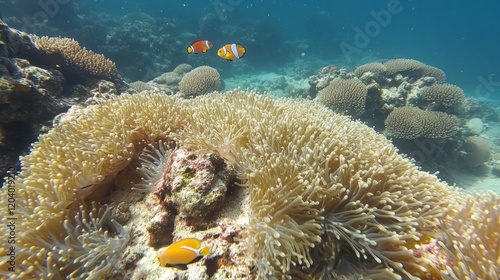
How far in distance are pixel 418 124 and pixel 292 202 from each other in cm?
812

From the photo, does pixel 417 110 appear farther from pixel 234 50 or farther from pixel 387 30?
pixel 387 30

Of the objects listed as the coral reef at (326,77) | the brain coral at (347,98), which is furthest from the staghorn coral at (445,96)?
the coral reef at (326,77)

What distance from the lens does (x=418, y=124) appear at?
27.1ft

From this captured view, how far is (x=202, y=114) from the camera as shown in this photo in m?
3.01

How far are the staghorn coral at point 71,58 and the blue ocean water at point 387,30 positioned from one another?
69.5 ft

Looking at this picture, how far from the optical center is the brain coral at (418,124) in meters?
8.29

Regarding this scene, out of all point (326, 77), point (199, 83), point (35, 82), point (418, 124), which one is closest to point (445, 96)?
point (418, 124)

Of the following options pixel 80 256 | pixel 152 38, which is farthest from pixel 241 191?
pixel 152 38

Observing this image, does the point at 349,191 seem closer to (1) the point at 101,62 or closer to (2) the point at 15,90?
(2) the point at 15,90

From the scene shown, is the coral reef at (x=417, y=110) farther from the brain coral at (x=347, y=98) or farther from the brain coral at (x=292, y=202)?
the brain coral at (x=292, y=202)

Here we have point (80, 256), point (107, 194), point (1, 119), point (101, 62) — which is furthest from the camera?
point (101, 62)

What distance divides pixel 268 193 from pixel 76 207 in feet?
5.78

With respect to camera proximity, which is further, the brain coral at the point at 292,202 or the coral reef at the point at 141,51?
the coral reef at the point at 141,51

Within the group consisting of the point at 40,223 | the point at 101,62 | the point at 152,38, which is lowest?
the point at 40,223
